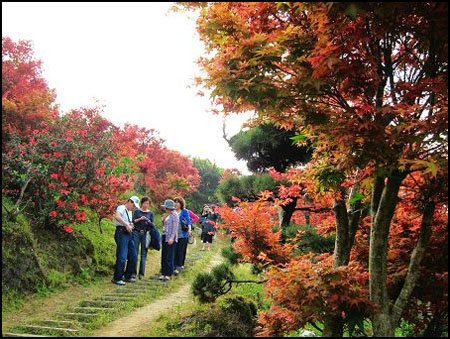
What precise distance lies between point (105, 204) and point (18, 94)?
382 cm

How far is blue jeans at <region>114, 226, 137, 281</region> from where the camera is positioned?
25.2 feet

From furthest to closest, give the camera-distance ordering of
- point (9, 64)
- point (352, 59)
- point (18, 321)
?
point (9, 64), point (18, 321), point (352, 59)

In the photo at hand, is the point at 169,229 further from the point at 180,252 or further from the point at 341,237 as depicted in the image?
the point at 341,237

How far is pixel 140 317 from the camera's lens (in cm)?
643

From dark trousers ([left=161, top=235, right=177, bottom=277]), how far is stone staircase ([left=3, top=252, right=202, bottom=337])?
0.31 meters

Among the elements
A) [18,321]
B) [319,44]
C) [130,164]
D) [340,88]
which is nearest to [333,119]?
[340,88]

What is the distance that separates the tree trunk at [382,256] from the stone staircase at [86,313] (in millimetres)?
3847

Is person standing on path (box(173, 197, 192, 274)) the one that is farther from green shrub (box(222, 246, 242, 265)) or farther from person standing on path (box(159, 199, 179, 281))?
green shrub (box(222, 246, 242, 265))

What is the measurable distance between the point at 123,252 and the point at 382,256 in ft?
16.3

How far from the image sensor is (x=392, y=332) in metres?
4.28

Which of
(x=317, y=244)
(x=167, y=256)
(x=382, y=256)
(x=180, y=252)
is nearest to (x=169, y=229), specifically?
(x=167, y=256)

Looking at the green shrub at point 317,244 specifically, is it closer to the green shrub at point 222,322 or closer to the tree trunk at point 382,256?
the green shrub at point 222,322

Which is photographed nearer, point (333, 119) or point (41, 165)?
point (333, 119)

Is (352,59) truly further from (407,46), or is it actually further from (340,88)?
(407,46)
